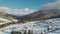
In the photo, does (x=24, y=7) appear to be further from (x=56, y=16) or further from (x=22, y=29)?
(x=56, y=16)

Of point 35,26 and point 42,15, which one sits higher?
point 42,15

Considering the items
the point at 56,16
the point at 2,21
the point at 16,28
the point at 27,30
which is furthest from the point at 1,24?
the point at 56,16

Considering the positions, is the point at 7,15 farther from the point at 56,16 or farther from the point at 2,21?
the point at 56,16

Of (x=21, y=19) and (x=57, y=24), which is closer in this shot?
(x=57, y=24)

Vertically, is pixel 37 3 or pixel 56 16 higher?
pixel 37 3

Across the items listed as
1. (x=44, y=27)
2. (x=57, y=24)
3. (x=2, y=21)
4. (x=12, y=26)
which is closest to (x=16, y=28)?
(x=12, y=26)

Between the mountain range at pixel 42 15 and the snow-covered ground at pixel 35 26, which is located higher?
the mountain range at pixel 42 15

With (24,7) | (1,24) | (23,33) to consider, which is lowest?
(23,33)

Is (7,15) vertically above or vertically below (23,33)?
above

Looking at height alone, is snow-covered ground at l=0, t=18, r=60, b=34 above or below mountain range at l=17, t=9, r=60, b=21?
below
